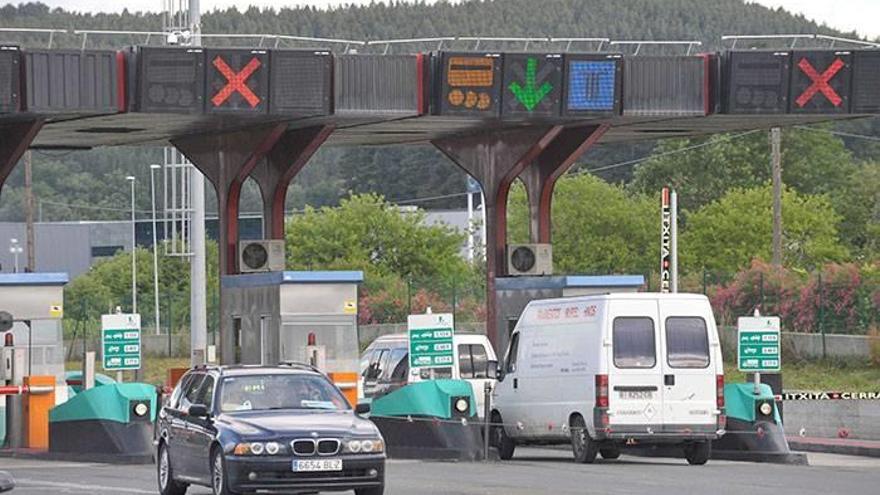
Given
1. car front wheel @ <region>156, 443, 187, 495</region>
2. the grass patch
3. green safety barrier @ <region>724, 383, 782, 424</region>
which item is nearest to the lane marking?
car front wheel @ <region>156, 443, 187, 495</region>

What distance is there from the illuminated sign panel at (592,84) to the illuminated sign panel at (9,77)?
9.00 m

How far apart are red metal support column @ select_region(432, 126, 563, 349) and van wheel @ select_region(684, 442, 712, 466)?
8.51 metres

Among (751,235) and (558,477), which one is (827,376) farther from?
(751,235)

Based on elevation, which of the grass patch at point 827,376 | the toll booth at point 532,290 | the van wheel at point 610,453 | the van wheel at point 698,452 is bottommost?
the grass patch at point 827,376

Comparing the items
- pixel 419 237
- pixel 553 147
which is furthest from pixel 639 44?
pixel 419 237

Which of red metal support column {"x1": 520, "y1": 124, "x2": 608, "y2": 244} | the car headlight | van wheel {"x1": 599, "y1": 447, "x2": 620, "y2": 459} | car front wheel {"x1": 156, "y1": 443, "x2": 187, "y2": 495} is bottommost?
van wheel {"x1": 599, "y1": 447, "x2": 620, "y2": 459}

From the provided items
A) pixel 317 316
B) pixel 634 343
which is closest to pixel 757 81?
pixel 317 316

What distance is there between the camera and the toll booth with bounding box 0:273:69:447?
32906 millimetres

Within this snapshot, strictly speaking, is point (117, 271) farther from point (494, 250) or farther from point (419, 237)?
point (494, 250)

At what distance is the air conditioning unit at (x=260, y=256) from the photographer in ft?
122

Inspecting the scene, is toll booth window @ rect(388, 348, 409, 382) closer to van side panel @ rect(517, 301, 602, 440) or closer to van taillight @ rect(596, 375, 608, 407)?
van side panel @ rect(517, 301, 602, 440)

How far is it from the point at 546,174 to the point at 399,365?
4857 mm

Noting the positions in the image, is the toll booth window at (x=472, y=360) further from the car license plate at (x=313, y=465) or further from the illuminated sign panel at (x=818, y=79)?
the car license plate at (x=313, y=465)

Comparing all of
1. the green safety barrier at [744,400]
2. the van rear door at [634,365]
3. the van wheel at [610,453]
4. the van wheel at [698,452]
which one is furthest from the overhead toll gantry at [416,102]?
the van wheel at [698,452]
